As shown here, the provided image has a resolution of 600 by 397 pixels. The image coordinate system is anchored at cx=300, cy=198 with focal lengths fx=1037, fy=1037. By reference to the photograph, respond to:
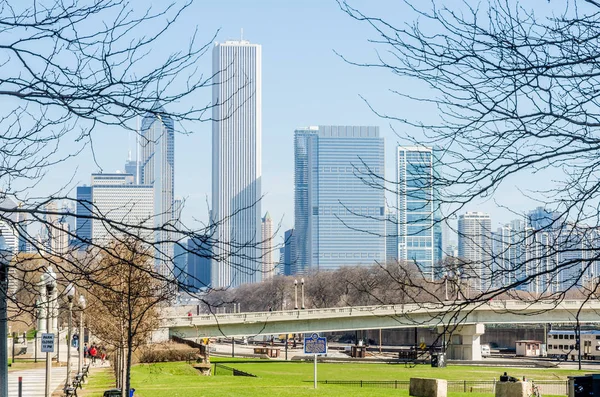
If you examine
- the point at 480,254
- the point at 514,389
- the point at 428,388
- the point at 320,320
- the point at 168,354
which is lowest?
the point at 168,354

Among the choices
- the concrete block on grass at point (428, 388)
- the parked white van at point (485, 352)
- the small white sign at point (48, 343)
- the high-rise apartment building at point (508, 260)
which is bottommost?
the parked white van at point (485, 352)

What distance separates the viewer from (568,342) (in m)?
119

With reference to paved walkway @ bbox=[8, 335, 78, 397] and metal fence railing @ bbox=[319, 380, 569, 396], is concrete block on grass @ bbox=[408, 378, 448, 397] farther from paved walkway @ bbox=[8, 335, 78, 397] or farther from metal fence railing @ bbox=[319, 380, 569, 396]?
paved walkway @ bbox=[8, 335, 78, 397]

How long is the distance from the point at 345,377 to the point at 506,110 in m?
55.1

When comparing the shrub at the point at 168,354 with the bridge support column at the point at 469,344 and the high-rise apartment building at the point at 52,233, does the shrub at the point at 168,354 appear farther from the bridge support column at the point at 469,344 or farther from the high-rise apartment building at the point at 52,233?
the high-rise apartment building at the point at 52,233

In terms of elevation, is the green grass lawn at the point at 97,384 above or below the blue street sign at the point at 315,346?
below

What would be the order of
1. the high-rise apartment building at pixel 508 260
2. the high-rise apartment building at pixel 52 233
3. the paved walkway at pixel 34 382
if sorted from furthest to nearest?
the paved walkway at pixel 34 382 → the high-rise apartment building at pixel 52 233 → the high-rise apartment building at pixel 508 260

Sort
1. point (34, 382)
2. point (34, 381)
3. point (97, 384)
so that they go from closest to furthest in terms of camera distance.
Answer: point (34, 382) < point (97, 384) < point (34, 381)

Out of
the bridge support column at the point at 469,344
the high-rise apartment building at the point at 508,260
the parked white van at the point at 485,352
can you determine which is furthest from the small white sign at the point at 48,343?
the parked white van at the point at 485,352

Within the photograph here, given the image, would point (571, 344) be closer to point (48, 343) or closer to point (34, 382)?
point (34, 382)

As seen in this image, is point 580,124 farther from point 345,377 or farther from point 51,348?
point 345,377

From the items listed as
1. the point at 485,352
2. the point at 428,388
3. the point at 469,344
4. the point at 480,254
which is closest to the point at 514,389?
the point at 428,388

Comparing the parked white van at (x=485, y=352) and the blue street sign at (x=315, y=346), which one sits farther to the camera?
the parked white van at (x=485, y=352)

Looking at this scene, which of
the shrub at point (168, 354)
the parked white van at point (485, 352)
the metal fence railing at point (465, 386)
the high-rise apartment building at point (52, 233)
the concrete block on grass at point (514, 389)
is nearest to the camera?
the high-rise apartment building at point (52, 233)
